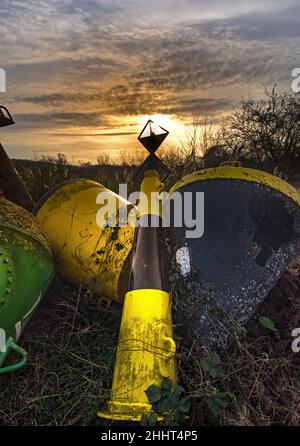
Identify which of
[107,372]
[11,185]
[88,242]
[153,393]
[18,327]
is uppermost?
[11,185]

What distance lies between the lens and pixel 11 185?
11.9 feet

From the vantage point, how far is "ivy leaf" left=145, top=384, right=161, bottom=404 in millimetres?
2141

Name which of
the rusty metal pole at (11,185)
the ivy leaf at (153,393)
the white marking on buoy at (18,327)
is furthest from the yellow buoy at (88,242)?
the ivy leaf at (153,393)

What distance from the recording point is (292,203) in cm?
283

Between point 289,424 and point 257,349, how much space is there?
0.43 m

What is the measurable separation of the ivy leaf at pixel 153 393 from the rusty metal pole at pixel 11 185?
189 centimetres

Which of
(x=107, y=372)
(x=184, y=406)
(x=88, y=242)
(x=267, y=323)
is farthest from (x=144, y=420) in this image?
(x=88, y=242)

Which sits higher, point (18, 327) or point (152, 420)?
point (18, 327)

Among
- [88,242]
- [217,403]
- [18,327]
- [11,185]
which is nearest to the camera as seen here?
[217,403]

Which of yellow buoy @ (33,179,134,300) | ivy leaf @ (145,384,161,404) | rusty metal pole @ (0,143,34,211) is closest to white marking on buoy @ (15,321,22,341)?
yellow buoy @ (33,179,134,300)

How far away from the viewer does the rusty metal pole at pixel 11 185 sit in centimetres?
359

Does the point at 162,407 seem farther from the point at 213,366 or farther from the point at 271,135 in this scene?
the point at 271,135

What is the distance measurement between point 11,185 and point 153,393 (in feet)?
6.76

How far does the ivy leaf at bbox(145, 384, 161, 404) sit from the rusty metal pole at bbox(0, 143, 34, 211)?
Answer: 1.89 m
